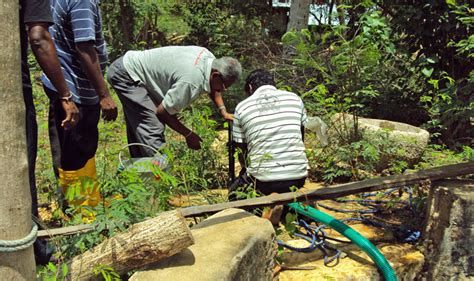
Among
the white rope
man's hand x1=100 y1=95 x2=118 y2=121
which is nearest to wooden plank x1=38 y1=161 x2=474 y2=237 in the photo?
man's hand x1=100 y1=95 x2=118 y2=121

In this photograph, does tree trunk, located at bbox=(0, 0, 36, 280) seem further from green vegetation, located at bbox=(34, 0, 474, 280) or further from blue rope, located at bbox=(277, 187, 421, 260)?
blue rope, located at bbox=(277, 187, 421, 260)

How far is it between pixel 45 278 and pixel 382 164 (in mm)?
3835

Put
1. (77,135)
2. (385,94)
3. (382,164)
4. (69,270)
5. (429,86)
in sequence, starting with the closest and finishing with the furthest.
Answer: (69,270), (77,135), (382,164), (429,86), (385,94)

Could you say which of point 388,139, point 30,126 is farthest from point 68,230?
point 388,139

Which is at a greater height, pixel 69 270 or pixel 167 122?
pixel 167 122

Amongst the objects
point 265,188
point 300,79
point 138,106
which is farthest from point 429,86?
point 138,106

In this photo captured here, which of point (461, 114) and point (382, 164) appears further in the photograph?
point (382, 164)

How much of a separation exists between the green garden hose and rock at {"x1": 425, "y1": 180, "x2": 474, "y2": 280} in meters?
0.40

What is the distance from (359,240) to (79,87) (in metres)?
2.08

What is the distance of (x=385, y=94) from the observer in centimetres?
752

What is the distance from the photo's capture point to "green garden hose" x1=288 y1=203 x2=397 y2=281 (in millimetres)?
3227

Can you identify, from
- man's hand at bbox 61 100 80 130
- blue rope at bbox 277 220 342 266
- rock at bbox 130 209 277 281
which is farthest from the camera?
blue rope at bbox 277 220 342 266

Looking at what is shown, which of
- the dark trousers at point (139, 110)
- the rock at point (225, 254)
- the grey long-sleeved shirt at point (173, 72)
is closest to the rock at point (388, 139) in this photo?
the grey long-sleeved shirt at point (173, 72)

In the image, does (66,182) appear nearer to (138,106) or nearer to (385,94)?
(138,106)
